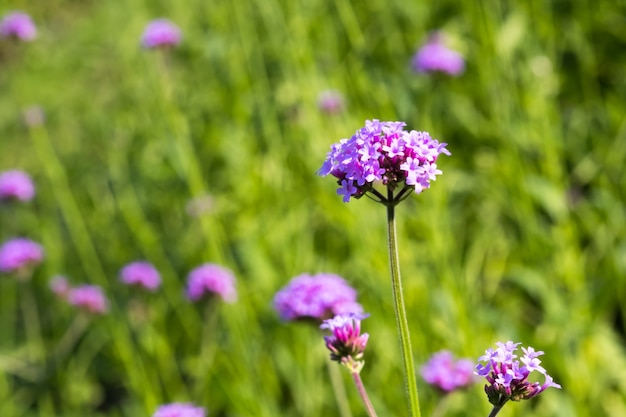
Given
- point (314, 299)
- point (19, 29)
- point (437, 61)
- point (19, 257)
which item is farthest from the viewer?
point (19, 257)

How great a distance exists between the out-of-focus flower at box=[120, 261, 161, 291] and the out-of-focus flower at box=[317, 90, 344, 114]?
78cm

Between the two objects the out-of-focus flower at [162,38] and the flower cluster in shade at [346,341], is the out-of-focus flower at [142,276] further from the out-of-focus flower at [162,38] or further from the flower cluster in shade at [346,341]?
the flower cluster in shade at [346,341]

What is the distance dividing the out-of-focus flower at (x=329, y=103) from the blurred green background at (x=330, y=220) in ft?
0.12

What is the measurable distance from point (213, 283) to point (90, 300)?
573 mm

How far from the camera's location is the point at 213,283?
6.07ft

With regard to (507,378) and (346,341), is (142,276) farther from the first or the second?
(507,378)

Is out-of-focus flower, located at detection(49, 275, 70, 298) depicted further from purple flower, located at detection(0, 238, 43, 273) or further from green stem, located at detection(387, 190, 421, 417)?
green stem, located at detection(387, 190, 421, 417)

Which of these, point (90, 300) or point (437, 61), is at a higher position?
point (437, 61)

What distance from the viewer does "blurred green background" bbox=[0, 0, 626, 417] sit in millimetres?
1884

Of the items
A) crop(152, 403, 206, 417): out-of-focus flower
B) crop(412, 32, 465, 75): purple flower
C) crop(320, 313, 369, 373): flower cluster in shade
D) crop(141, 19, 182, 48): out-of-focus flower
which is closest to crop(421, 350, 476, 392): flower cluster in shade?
crop(152, 403, 206, 417): out-of-focus flower

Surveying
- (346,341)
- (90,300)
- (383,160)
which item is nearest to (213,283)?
(90,300)

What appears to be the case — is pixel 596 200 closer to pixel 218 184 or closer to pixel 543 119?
pixel 543 119

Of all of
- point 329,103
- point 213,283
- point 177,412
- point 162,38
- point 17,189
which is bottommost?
point 177,412

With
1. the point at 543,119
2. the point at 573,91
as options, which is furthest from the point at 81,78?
the point at 543,119
